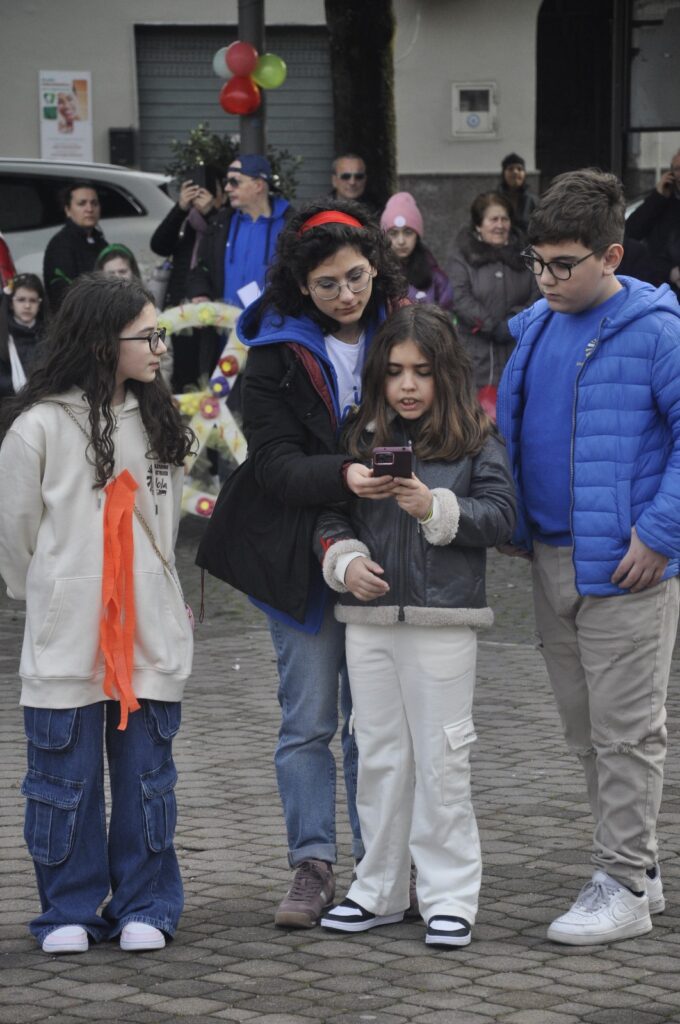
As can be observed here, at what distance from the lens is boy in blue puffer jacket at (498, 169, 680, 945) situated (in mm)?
4461

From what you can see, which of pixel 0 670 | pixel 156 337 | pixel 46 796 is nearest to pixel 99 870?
pixel 46 796

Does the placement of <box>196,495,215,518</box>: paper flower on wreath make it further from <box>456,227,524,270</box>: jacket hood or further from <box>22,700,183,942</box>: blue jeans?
<box>22,700,183,942</box>: blue jeans

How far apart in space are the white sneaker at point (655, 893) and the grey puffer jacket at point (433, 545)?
833 mm

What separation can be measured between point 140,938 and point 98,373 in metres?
1.40

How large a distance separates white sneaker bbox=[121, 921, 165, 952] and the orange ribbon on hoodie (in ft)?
1.64

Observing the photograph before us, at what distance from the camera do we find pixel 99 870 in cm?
455

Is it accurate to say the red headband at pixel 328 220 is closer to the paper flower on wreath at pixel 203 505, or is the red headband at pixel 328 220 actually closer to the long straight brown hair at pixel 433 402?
the long straight brown hair at pixel 433 402

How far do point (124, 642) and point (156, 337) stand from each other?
0.78m

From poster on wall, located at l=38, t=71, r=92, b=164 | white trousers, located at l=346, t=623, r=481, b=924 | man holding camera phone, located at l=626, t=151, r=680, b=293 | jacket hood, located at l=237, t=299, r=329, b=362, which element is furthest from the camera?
poster on wall, located at l=38, t=71, r=92, b=164

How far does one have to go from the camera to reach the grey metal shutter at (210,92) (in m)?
22.0

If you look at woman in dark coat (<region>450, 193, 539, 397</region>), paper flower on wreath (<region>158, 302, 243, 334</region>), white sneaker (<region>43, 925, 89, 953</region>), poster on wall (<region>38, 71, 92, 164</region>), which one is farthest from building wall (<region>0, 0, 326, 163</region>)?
white sneaker (<region>43, 925, 89, 953</region>)

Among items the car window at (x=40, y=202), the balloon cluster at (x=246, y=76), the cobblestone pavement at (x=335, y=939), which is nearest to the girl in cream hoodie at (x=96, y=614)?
the cobblestone pavement at (x=335, y=939)

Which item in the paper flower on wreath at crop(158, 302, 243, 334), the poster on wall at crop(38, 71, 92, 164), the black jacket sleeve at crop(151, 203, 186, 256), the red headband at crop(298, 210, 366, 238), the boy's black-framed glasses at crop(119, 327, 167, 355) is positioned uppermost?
the poster on wall at crop(38, 71, 92, 164)

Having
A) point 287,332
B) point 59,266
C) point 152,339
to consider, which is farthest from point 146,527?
point 59,266
